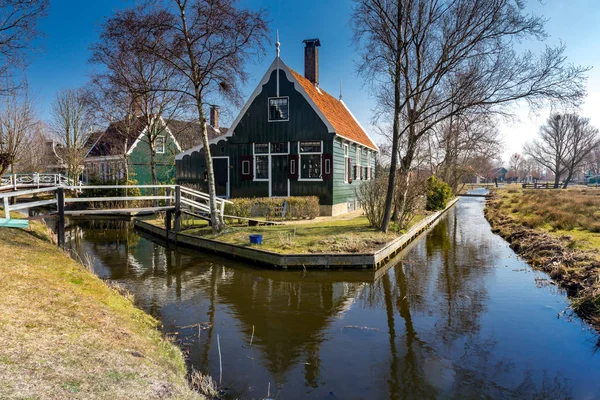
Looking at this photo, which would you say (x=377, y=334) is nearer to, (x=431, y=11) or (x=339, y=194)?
(x=431, y=11)

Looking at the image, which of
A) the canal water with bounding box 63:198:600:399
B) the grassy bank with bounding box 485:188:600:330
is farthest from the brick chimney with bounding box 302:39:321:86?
the canal water with bounding box 63:198:600:399

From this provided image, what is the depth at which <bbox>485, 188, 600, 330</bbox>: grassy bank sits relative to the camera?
7.59 m

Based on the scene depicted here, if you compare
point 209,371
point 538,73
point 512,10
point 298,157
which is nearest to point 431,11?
point 512,10

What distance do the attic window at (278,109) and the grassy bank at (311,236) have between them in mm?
5862

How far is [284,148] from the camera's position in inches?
739

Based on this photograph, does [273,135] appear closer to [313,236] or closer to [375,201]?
[375,201]

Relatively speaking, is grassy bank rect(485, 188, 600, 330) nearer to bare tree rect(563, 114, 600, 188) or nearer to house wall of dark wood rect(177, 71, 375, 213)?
house wall of dark wood rect(177, 71, 375, 213)

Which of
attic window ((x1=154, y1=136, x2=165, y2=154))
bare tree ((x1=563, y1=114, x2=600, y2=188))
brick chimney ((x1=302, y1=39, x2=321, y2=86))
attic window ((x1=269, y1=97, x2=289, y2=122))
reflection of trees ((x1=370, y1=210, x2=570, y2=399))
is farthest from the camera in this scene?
bare tree ((x1=563, y1=114, x2=600, y2=188))

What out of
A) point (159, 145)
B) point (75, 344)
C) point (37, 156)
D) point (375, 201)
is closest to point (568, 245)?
point (375, 201)

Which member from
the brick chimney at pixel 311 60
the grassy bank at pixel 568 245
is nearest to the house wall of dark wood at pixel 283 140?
the brick chimney at pixel 311 60

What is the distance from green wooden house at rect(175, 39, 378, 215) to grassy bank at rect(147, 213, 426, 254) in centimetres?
334

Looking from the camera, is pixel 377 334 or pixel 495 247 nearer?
pixel 377 334

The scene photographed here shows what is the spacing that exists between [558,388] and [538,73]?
32.5ft

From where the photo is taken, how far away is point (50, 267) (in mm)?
7316
